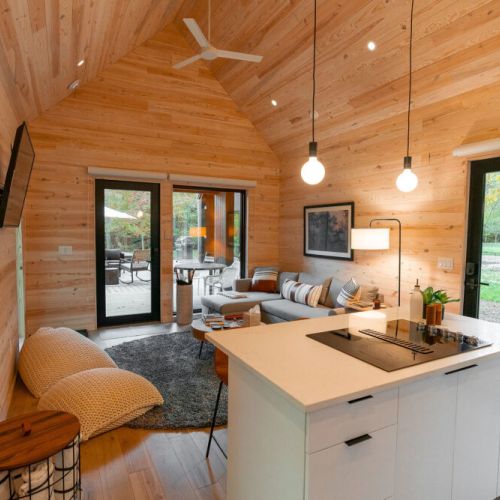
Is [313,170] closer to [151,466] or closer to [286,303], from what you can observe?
[151,466]

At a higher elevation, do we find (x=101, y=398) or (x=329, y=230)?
(x=329, y=230)

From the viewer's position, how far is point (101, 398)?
2.68m

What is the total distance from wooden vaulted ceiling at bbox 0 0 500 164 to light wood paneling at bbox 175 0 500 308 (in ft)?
0.04

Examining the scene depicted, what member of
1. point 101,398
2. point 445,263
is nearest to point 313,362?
point 101,398

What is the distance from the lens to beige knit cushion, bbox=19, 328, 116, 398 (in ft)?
10.2

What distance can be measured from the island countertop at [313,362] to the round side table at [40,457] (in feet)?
2.73

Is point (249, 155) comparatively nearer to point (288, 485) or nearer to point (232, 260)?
point (232, 260)

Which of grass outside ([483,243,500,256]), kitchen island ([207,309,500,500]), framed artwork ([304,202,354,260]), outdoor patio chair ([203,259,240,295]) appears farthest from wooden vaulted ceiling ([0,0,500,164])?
outdoor patio chair ([203,259,240,295])

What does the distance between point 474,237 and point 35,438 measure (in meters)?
3.92

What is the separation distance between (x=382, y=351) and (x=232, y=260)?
5.08m

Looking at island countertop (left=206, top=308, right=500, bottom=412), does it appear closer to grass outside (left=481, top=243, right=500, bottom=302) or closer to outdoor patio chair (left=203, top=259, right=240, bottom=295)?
grass outside (left=481, top=243, right=500, bottom=302)

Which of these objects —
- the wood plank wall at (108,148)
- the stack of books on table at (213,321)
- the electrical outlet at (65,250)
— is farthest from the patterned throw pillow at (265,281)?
the electrical outlet at (65,250)

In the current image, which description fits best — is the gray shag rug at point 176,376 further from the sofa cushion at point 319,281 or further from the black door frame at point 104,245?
the sofa cushion at point 319,281

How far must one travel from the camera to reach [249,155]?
6.17 metres
